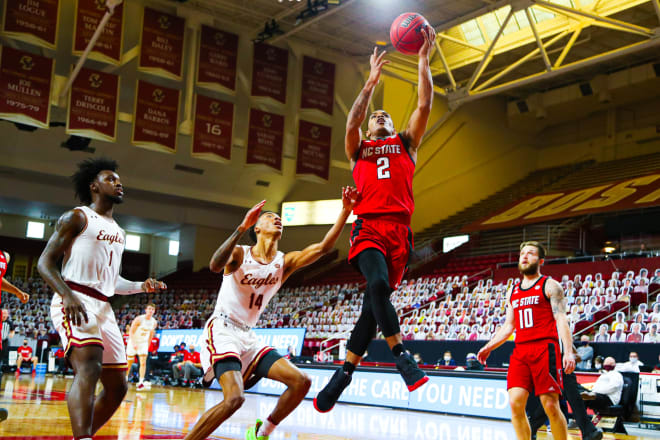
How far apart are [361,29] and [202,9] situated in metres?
5.46

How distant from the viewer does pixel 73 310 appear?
4.43 meters

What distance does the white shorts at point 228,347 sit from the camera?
17.3 feet

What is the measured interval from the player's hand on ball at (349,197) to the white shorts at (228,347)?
1.28 metres

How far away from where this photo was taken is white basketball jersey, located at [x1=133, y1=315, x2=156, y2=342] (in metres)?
15.3

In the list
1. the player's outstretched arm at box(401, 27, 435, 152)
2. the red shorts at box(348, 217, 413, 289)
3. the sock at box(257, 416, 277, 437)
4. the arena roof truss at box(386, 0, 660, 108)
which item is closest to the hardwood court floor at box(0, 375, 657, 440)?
the sock at box(257, 416, 277, 437)

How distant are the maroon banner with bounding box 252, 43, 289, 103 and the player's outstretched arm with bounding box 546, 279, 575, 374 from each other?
55.8ft

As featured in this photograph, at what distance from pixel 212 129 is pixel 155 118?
5.59 ft

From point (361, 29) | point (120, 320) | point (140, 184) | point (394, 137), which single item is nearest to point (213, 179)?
point (140, 184)

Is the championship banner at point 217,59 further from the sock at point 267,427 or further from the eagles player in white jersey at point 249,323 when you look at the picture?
the sock at point 267,427

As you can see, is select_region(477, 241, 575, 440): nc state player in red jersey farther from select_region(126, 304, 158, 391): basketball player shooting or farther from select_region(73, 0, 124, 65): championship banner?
select_region(73, 0, 124, 65): championship banner

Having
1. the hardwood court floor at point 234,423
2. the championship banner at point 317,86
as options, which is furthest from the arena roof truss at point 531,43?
the hardwood court floor at point 234,423

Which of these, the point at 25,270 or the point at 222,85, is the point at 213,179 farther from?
the point at 25,270

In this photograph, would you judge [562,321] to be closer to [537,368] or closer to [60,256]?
[537,368]

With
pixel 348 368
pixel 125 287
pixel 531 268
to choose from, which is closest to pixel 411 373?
pixel 348 368
